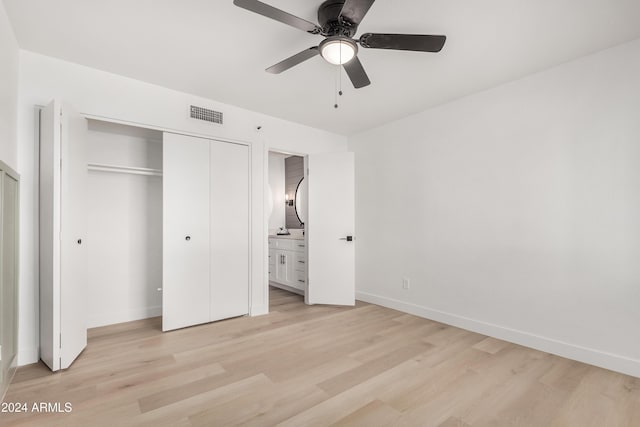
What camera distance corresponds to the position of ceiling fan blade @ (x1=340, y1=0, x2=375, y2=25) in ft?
5.27

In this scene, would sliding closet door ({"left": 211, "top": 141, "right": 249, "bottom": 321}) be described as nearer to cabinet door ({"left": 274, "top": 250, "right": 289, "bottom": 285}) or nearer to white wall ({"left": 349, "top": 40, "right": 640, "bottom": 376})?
cabinet door ({"left": 274, "top": 250, "right": 289, "bottom": 285})

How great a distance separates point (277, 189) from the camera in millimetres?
6090

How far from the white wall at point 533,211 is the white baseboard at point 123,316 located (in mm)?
2913

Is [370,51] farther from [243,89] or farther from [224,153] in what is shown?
A: [224,153]

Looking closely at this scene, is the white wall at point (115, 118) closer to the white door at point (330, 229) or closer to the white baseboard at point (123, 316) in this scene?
the white door at point (330, 229)

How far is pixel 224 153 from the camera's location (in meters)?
3.60

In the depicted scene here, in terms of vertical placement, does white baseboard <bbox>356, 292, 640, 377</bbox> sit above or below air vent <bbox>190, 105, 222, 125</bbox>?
below

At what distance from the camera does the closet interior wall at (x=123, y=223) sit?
3.37 metres

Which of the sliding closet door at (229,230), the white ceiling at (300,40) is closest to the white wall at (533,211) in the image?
the white ceiling at (300,40)

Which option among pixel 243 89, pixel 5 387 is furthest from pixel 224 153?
pixel 5 387

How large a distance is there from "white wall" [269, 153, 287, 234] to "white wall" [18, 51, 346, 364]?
186 centimetres

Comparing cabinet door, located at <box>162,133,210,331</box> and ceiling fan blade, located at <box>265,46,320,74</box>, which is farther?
cabinet door, located at <box>162,133,210,331</box>

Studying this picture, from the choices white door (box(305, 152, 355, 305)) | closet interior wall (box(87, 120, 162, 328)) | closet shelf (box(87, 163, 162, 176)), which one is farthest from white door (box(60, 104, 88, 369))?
white door (box(305, 152, 355, 305))

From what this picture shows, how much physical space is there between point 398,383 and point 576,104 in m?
2.68
